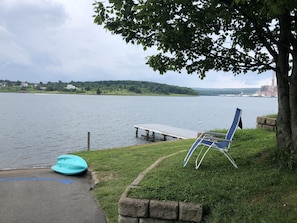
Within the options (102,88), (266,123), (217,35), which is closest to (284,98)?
(217,35)

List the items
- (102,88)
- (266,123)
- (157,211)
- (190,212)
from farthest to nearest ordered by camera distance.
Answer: (102,88)
(266,123)
(157,211)
(190,212)

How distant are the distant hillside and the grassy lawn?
355 feet

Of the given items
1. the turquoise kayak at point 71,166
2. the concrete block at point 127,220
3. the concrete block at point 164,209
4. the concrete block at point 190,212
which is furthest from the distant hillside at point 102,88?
the concrete block at point 190,212

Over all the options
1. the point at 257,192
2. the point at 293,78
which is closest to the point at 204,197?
the point at 257,192

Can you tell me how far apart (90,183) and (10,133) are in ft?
88.4

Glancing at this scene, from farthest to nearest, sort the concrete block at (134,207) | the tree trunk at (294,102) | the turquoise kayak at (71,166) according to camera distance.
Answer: the turquoise kayak at (71,166), the tree trunk at (294,102), the concrete block at (134,207)

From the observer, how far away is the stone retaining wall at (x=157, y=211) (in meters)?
3.87

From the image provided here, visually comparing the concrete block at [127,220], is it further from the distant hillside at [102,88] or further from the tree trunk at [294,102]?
the distant hillside at [102,88]

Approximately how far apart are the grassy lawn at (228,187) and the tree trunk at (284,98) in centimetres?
35

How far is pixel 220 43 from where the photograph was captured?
592 centimetres

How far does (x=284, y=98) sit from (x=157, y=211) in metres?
3.00

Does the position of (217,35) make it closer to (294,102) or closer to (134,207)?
(294,102)

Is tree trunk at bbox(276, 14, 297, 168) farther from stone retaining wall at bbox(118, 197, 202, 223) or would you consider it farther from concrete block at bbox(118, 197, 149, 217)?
concrete block at bbox(118, 197, 149, 217)

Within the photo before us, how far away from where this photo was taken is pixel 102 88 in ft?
395
